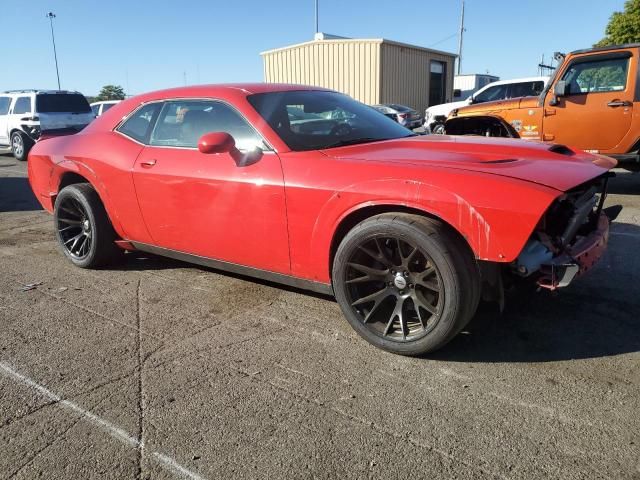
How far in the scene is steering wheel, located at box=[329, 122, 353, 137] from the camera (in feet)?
11.8

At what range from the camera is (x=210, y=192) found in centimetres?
341

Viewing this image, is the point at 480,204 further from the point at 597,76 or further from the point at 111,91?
the point at 111,91

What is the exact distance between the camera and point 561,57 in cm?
754

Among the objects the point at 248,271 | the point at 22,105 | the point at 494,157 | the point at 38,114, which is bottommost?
the point at 248,271

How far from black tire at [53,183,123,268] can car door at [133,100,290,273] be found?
0.61 metres

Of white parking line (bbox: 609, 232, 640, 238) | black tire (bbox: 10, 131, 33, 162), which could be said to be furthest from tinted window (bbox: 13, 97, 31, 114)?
white parking line (bbox: 609, 232, 640, 238)

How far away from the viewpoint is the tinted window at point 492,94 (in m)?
12.0

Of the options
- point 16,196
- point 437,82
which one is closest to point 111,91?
point 437,82

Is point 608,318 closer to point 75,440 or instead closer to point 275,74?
point 75,440

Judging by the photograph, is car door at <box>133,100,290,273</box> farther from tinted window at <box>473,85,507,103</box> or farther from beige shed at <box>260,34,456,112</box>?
beige shed at <box>260,34,456,112</box>

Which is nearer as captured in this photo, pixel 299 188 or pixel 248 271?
pixel 299 188

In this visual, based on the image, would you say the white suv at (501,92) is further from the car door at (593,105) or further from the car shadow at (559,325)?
the car shadow at (559,325)

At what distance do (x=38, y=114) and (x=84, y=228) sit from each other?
36.2 feet

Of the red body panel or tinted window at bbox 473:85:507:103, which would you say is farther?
tinted window at bbox 473:85:507:103
